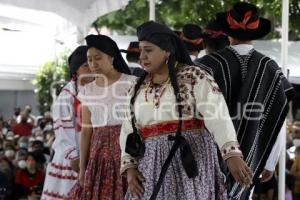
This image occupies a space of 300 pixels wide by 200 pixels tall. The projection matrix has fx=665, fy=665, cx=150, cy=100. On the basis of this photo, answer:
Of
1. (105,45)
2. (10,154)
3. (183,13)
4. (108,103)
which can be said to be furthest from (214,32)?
(183,13)

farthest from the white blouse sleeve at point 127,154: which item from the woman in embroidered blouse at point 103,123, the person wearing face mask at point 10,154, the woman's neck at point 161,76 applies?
the person wearing face mask at point 10,154

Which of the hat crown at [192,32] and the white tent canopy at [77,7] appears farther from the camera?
the white tent canopy at [77,7]

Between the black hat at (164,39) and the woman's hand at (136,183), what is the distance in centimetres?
65

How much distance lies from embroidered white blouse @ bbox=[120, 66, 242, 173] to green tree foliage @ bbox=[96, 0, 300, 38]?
8.63m

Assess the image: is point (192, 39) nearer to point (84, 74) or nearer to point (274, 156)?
point (84, 74)

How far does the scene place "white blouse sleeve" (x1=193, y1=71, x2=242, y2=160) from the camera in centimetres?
327

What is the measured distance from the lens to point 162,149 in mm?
3480

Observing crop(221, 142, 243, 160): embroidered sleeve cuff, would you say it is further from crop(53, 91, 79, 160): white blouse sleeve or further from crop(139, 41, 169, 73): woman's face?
crop(53, 91, 79, 160): white blouse sleeve

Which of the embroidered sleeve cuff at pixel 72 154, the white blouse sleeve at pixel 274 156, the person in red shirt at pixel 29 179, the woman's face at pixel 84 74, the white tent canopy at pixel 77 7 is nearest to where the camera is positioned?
the white blouse sleeve at pixel 274 156

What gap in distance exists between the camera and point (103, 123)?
4.56 m

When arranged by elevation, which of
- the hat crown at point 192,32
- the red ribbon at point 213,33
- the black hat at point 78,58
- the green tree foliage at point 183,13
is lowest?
the black hat at point 78,58

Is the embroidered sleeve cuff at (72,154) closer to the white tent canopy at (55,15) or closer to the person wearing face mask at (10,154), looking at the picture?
the white tent canopy at (55,15)

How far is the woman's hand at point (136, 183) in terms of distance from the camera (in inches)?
138

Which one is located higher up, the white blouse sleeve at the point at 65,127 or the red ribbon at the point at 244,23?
the red ribbon at the point at 244,23
